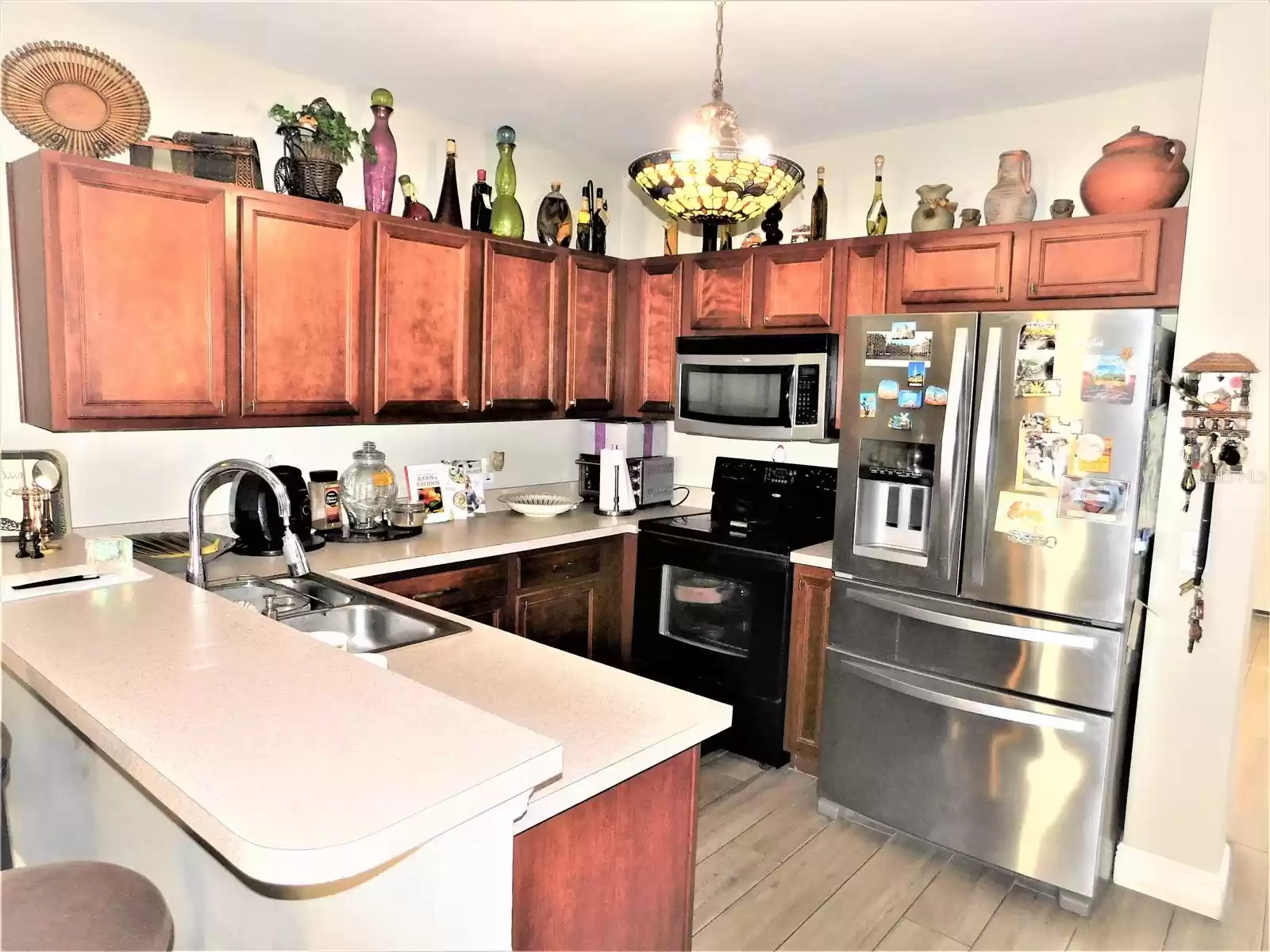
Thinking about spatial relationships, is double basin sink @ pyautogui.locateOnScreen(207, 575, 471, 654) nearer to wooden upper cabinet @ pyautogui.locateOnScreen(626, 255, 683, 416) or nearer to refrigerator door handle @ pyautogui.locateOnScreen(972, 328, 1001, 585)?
refrigerator door handle @ pyautogui.locateOnScreen(972, 328, 1001, 585)

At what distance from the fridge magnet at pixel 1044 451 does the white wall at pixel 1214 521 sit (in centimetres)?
33

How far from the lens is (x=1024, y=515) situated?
245 cm

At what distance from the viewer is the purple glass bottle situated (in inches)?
118

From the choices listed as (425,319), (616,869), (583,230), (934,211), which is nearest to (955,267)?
(934,211)

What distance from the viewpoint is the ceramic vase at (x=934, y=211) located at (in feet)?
10.0

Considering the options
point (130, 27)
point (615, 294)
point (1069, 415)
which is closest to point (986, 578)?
point (1069, 415)

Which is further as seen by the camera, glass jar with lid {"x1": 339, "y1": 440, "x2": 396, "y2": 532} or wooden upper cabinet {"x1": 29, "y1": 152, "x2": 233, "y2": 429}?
glass jar with lid {"x1": 339, "y1": 440, "x2": 396, "y2": 532}

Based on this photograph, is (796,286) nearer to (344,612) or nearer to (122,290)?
(344,612)

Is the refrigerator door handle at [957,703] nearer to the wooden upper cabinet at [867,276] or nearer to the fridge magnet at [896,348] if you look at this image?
the fridge magnet at [896,348]

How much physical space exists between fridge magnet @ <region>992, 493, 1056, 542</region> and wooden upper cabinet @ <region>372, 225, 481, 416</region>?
6.52 feet

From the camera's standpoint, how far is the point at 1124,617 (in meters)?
2.35

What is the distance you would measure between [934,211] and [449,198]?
187 centimetres

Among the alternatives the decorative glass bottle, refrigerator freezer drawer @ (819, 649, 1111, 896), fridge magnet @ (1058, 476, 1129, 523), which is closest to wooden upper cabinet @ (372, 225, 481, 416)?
the decorative glass bottle

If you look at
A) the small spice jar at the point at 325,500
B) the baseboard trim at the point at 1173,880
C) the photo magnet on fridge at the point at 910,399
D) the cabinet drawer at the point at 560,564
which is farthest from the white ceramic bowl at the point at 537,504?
the baseboard trim at the point at 1173,880
